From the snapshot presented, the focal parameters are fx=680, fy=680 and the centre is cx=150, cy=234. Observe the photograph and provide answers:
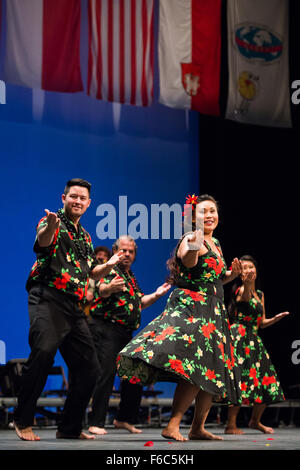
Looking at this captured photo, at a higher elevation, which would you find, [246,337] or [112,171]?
[112,171]

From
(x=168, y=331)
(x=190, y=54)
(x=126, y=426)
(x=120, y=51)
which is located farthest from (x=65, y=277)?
(x=190, y=54)

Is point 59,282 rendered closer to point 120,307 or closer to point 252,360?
point 120,307

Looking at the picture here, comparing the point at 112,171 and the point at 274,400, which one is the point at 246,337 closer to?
the point at 274,400

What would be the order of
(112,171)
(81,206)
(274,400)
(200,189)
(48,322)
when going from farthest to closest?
(200,189) → (112,171) → (274,400) → (81,206) → (48,322)

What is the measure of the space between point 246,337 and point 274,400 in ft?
2.01

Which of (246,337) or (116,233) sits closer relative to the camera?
(246,337)

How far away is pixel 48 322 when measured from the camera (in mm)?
4004

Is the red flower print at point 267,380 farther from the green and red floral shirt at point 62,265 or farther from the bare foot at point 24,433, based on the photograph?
the bare foot at point 24,433

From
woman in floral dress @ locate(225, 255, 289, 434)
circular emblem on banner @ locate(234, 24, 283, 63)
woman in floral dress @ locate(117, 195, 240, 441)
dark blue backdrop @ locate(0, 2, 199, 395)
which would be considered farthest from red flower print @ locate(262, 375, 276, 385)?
circular emblem on banner @ locate(234, 24, 283, 63)

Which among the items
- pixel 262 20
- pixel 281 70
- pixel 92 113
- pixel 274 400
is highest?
pixel 262 20

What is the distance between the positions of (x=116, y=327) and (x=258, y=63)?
14.8 feet

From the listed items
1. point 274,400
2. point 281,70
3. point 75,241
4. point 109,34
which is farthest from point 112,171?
point 75,241

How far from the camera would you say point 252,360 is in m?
5.99

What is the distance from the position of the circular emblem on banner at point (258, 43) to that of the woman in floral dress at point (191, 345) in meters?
4.99
